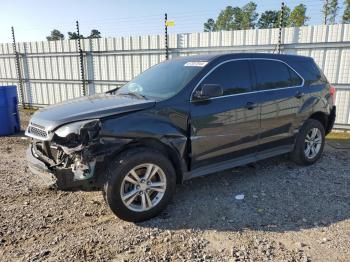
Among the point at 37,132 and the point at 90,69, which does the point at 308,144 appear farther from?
the point at 90,69

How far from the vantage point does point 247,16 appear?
2514 inches

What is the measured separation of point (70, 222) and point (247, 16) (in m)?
67.8

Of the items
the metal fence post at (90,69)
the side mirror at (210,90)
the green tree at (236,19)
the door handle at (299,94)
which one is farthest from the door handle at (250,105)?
the green tree at (236,19)

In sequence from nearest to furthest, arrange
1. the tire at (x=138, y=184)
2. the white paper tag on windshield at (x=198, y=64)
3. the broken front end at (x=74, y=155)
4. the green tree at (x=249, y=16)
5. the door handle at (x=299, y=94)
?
the broken front end at (x=74, y=155) < the tire at (x=138, y=184) < the white paper tag on windshield at (x=198, y=64) < the door handle at (x=299, y=94) < the green tree at (x=249, y=16)

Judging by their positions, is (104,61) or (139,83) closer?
(139,83)

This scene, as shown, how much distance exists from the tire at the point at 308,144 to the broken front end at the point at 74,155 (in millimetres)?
3485

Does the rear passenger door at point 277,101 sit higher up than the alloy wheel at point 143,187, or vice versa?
the rear passenger door at point 277,101

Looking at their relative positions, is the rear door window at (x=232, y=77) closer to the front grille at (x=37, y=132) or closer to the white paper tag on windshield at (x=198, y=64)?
the white paper tag on windshield at (x=198, y=64)

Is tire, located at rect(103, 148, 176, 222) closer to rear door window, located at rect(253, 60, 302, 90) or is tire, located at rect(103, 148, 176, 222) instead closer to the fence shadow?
the fence shadow

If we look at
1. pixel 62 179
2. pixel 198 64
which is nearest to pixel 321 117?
pixel 198 64

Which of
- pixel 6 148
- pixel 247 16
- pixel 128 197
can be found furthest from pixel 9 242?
pixel 247 16

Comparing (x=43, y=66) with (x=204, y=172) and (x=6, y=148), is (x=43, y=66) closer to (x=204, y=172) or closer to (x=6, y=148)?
(x=6, y=148)

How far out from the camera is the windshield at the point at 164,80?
3905 mm

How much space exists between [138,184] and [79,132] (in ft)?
2.94
